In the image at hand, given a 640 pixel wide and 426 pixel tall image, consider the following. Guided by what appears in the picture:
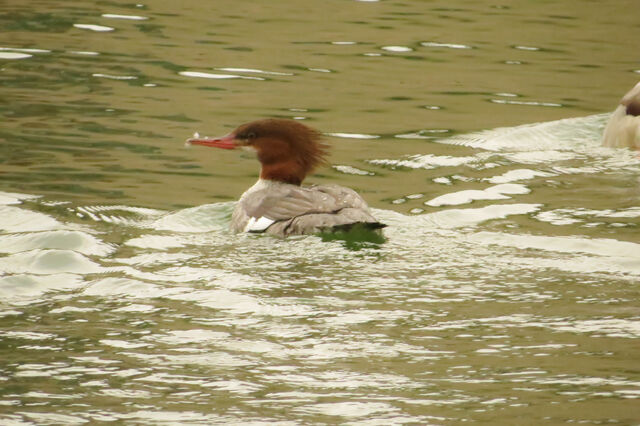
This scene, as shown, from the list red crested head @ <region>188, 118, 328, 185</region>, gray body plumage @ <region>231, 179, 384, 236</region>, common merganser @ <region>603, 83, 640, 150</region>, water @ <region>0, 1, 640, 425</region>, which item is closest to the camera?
water @ <region>0, 1, 640, 425</region>

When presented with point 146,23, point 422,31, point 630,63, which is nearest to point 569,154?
point 630,63

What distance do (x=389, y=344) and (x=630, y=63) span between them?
10647 mm

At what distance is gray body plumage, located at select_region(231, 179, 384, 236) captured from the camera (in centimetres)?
860

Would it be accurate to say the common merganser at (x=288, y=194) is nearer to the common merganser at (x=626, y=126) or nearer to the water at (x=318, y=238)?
the water at (x=318, y=238)

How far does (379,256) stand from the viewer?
842 centimetres

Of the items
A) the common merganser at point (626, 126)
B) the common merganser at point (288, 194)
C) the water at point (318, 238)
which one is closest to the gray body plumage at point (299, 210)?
the common merganser at point (288, 194)

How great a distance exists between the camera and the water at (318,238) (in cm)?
604

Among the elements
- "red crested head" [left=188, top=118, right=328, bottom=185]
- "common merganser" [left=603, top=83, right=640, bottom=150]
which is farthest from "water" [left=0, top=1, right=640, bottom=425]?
"red crested head" [left=188, top=118, right=328, bottom=185]

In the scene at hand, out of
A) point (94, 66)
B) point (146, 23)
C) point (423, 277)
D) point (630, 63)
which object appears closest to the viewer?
point (423, 277)

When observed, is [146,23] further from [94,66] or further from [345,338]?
[345,338]

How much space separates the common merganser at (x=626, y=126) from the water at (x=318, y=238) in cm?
12

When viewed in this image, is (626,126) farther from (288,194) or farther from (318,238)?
(318,238)

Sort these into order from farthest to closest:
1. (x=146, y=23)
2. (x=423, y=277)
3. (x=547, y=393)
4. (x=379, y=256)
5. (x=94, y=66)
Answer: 1. (x=146, y=23)
2. (x=94, y=66)
3. (x=379, y=256)
4. (x=423, y=277)
5. (x=547, y=393)

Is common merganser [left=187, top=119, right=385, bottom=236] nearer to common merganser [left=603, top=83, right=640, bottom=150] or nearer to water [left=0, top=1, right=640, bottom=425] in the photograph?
water [left=0, top=1, right=640, bottom=425]
